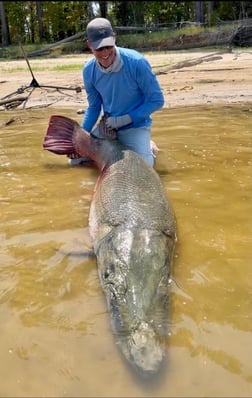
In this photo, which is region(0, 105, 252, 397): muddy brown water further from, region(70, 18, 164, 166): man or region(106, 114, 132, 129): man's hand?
region(106, 114, 132, 129): man's hand

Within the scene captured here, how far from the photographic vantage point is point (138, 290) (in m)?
2.58

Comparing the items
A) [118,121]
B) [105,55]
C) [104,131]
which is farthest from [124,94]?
[105,55]

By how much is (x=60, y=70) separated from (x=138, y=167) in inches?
491

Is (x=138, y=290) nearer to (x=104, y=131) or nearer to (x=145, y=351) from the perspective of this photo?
(x=145, y=351)

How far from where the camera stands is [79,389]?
6.92 ft

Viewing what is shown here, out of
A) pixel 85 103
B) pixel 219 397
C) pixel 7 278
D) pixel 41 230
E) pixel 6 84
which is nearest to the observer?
pixel 219 397

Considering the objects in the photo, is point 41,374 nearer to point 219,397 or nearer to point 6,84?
point 219,397

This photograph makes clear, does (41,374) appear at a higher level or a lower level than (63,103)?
higher

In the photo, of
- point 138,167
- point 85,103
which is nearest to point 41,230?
point 138,167

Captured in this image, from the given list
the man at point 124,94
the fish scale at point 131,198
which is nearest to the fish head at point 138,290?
the fish scale at point 131,198

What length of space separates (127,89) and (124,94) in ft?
0.24

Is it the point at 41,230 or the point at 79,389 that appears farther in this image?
the point at 41,230

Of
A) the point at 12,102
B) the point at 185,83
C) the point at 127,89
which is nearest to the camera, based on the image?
the point at 127,89

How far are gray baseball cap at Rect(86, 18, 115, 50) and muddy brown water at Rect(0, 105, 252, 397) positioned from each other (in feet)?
4.61
